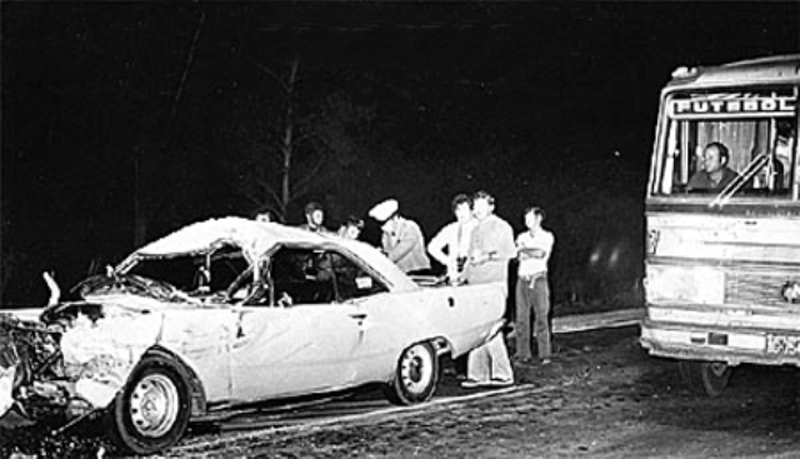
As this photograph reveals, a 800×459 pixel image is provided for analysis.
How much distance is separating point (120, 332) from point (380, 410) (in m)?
2.13

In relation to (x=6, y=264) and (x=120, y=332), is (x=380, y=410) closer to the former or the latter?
(x=120, y=332)

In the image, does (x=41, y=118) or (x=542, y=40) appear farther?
(x=542, y=40)

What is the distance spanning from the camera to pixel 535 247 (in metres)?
9.54

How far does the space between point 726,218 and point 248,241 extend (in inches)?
121

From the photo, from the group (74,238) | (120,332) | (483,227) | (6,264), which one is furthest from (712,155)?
(6,264)

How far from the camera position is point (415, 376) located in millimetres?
7914

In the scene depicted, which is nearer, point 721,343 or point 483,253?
point 721,343

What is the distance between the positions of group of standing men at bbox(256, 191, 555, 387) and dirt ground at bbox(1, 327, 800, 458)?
291 millimetres

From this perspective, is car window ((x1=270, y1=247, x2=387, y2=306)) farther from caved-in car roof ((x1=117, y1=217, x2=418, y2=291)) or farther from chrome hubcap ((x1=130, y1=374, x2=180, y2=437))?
chrome hubcap ((x1=130, y1=374, x2=180, y2=437))

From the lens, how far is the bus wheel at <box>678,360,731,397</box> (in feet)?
27.0

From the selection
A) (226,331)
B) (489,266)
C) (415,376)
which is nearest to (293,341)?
(226,331)

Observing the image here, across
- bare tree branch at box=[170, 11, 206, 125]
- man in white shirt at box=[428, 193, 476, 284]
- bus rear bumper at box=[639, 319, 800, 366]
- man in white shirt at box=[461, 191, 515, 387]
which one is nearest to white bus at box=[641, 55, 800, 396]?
bus rear bumper at box=[639, 319, 800, 366]

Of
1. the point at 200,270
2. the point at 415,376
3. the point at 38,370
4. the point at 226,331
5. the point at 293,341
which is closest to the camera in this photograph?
the point at 38,370

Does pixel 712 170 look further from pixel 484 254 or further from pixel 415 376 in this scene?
pixel 415 376
